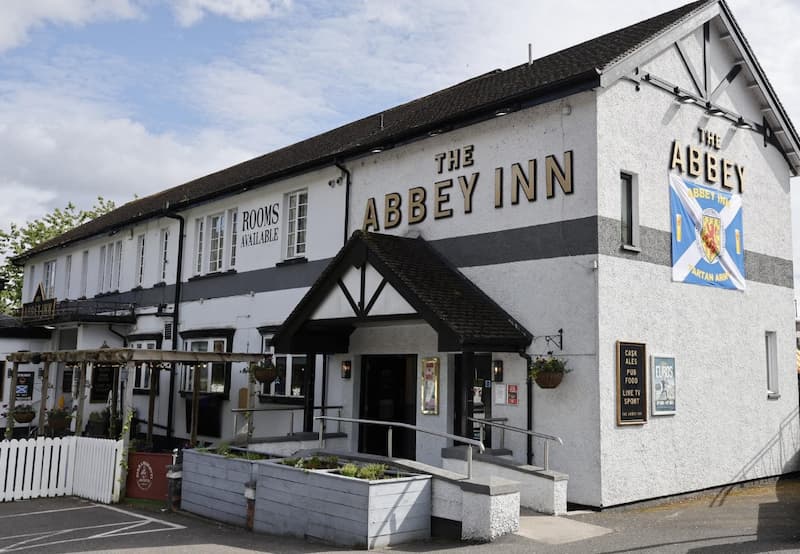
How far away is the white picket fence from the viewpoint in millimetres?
13859

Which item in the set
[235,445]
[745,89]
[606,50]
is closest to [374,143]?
[606,50]

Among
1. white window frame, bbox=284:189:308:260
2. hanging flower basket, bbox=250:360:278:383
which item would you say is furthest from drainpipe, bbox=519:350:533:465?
white window frame, bbox=284:189:308:260

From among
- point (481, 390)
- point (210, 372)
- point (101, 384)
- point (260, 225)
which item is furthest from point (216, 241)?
point (481, 390)

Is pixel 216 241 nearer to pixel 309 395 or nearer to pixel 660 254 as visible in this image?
pixel 309 395

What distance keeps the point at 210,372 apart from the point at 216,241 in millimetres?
3631

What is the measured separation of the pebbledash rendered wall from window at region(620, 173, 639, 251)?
13 centimetres

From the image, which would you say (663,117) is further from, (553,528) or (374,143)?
(553,528)

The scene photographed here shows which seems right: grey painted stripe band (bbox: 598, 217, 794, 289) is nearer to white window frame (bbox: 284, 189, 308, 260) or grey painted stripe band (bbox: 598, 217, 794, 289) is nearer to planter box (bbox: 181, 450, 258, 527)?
planter box (bbox: 181, 450, 258, 527)

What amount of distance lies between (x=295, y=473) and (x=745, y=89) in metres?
12.0

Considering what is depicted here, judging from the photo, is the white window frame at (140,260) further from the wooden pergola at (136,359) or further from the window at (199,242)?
the wooden pergola at (136,359)

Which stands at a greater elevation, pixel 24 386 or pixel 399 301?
pixel 399 301

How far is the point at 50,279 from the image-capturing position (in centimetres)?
3123

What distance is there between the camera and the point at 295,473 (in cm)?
1053

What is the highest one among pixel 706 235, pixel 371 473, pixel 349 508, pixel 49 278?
pixel 49 278
